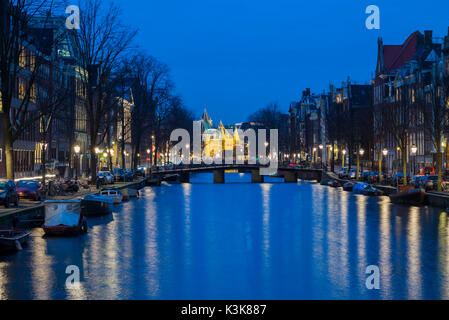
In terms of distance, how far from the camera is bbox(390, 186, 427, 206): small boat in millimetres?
68125

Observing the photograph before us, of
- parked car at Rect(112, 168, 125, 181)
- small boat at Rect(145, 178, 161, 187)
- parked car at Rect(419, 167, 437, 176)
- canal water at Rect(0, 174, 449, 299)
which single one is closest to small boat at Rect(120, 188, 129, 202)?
canal water at Rect(0, 174, 449, 299)

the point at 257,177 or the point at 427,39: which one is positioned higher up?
the point at 427,39

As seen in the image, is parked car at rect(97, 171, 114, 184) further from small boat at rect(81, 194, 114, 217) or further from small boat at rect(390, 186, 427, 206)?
small boat at rect(390, 186, 427, 206)

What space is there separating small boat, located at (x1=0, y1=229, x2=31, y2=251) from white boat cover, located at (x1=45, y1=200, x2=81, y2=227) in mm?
5055

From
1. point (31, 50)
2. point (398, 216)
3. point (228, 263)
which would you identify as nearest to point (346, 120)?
point (31, 50)

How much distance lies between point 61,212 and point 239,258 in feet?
41.4

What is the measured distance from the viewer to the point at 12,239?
3522 centimetres

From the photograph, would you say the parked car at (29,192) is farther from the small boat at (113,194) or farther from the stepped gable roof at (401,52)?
the stepped gable roof at (401,52)

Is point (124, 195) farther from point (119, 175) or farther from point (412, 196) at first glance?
point (412, 196)

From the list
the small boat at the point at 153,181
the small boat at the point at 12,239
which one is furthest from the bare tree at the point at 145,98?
the small boat at the point at 12,239

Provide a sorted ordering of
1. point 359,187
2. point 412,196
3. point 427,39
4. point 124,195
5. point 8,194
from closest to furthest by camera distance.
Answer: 1. point 8,194
2. point 412,196
3. point 124,195
4. point 359,187
5. point 427,39

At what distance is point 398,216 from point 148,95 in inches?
2595

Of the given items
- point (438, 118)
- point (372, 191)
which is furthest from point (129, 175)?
point (438, 118)

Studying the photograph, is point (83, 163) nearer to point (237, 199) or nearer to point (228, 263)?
point (237, 199)
